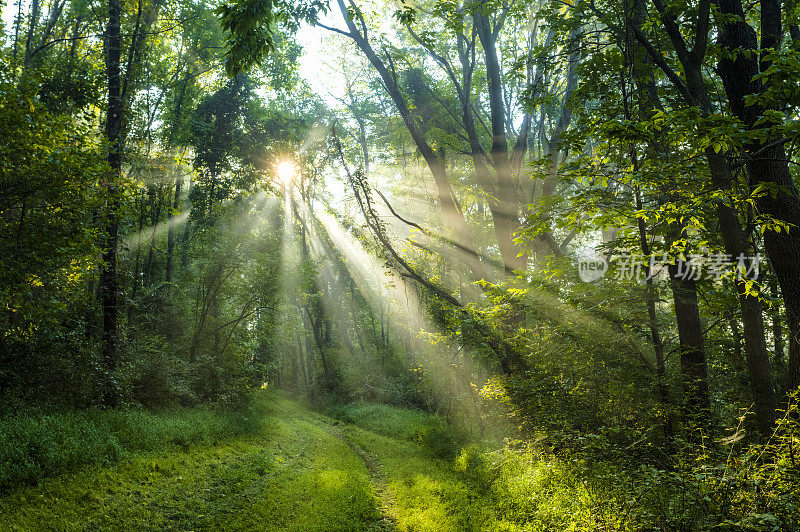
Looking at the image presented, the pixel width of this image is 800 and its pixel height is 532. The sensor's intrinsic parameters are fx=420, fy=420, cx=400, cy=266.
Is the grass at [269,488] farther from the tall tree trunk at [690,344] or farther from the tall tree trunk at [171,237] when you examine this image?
the tall tree trunk at [171,237]

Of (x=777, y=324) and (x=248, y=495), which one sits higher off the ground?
(x=777, y=324)

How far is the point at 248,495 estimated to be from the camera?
341 inches

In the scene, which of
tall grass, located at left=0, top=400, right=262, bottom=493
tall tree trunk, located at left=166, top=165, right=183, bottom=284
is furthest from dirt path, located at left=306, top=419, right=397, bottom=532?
tall tree trunk, located at left=166, top=165, right=183, bottom=284

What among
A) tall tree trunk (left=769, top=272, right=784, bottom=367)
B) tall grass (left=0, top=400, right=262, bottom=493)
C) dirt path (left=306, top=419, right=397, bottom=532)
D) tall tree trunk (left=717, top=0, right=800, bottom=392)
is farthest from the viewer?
dirt path (left=306, top=419, right=397, bottom=532)

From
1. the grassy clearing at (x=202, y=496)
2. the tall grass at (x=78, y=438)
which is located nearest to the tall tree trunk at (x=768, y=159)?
the grassy clearing at (x=202, y=496)

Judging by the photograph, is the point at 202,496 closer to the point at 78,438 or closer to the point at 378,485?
the point at 78,438

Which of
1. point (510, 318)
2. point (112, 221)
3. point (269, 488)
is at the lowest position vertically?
point (269, 488)

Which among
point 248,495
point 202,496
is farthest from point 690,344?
point 202,496

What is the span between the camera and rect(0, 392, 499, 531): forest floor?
21.1 ft

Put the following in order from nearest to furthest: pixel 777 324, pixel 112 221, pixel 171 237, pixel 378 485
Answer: pixel 777 324
pixel 112 221
pixel 378 485
pixel 171 237

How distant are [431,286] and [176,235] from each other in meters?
22.3

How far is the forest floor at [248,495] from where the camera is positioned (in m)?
6.43

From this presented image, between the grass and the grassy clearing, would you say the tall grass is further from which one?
the grassy clearing

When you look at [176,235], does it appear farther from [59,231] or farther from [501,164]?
[501,164]
